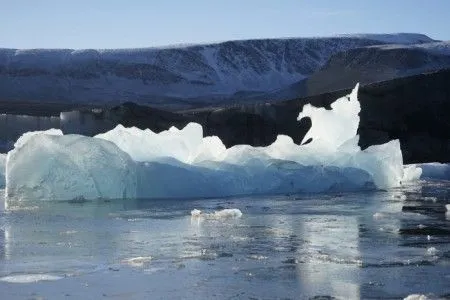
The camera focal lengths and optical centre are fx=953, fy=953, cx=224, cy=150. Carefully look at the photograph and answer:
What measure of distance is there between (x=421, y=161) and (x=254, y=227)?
13441 mm

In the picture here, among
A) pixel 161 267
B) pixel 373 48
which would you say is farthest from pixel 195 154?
pixel 373 48

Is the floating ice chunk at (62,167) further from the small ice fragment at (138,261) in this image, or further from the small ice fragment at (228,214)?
the small ice fragment at (138,261)

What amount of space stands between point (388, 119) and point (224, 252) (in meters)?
14.6

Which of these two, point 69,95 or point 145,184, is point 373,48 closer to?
point 69,95

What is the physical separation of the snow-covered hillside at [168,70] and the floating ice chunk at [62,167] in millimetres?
52866

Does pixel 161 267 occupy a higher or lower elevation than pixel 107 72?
lower

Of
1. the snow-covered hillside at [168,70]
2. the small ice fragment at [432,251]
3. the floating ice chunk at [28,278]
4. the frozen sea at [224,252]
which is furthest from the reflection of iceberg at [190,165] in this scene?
the snow-covered hillside at [168,70]

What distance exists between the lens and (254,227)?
726 cm

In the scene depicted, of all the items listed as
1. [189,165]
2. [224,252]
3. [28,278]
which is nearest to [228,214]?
[224,252]

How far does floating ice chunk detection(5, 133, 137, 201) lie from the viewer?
32.8 ft

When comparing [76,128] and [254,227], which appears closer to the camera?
[254,227]

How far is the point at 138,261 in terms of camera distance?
5.32m

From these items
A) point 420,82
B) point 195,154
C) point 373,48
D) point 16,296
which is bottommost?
point 16,296

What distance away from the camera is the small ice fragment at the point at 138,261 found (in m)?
5.21
